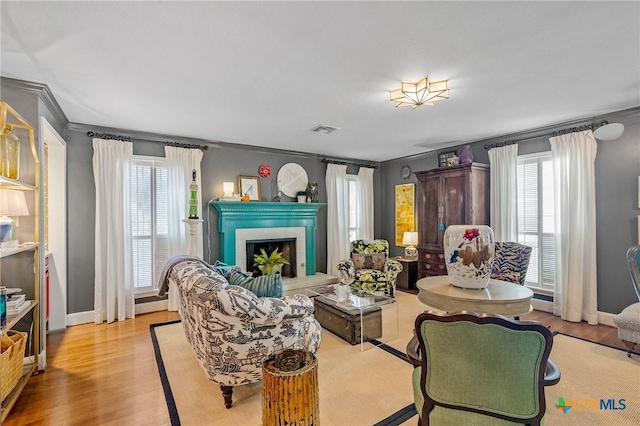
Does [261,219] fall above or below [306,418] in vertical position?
above

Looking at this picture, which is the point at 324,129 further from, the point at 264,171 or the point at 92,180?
the point at 92,180

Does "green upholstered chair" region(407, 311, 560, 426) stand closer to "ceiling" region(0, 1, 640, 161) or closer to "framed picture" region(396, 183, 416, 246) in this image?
"ceiling" region(0, 1, 640, 161)

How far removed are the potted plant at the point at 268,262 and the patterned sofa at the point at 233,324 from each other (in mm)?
2712

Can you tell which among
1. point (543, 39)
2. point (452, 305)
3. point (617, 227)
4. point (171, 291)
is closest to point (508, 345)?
point (452, 305)

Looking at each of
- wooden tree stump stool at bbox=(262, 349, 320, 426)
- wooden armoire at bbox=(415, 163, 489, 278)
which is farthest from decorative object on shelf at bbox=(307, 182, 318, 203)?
wooden tree stump stool at bbox=(262, 349, 320, 426)

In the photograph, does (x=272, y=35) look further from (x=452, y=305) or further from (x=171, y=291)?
(x=171, y=291)

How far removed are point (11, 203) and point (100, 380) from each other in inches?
62.6

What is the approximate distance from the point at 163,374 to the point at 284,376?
7.91ft

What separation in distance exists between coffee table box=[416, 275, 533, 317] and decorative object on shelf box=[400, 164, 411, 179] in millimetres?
4040

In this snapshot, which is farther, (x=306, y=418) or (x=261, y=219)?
(x=261, y=219)

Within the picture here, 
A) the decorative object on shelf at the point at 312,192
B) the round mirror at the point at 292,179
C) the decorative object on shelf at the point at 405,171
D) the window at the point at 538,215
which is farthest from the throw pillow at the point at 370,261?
the decorative object on shelf at the point at 405,171

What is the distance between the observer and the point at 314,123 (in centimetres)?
393

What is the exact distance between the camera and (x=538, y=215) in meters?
4.27

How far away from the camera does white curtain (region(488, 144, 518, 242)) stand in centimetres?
443
